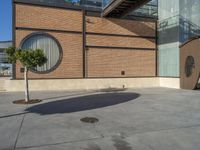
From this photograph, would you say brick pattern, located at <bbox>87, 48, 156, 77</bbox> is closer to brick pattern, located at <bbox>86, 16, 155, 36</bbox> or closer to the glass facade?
the glass facade

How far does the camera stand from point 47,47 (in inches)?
748

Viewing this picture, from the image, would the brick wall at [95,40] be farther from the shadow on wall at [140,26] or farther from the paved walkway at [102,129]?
the paved walkway at [102,129]

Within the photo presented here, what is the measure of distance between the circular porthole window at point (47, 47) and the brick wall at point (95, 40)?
0.33 m

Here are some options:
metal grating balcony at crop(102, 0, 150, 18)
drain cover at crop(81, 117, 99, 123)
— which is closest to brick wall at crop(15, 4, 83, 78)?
metal grating balcony at crop(102, 0, 150, 18)

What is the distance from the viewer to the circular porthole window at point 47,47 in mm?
18453

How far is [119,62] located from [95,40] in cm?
295

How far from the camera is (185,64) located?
19.1 meters

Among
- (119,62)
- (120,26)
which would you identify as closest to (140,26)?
(120,26)

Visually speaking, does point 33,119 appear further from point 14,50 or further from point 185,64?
point 185,64

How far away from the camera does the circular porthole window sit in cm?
1845

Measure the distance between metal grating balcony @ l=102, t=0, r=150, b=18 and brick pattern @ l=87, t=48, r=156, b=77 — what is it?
123 inches

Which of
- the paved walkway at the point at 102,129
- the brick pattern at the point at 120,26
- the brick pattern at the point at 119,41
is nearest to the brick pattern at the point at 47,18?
the brick pattern at the point at 120,26

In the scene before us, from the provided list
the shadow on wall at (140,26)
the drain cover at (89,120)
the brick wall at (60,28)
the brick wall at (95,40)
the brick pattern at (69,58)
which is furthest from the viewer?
the shadow on wall at (140,26)

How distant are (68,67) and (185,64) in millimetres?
9419
